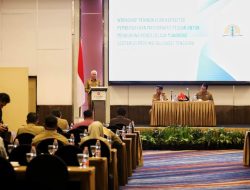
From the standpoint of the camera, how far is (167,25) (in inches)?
600

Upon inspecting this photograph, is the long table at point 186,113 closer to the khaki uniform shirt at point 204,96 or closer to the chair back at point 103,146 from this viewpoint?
the khaki uniform shirt at point 204,96

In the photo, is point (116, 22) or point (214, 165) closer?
point (214, 165)

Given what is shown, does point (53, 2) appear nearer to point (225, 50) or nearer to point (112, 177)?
point (225, 50)

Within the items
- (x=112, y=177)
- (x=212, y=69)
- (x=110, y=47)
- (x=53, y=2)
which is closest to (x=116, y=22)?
(x=110, y=47)

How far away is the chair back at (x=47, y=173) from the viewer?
13.4 feet

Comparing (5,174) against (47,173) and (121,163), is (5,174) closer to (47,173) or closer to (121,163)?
(47,173)

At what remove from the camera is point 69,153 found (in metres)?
5.00

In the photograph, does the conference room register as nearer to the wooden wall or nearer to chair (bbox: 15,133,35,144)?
the wooden wall

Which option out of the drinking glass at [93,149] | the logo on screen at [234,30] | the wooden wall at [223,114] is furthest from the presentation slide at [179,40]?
the drinking glass at [93,149]

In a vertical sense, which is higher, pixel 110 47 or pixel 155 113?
pixel 110 47

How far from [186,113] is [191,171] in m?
4.59

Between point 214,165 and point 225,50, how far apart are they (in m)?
6.35

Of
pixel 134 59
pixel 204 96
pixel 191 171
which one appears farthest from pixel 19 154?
pixel 134 59

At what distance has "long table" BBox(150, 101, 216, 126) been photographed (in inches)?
522
